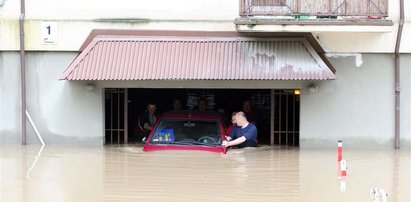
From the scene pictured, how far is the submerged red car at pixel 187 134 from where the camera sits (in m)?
11.9

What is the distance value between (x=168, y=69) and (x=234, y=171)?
316cm

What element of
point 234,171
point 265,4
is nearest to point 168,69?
point 265,4

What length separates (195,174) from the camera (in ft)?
34.4

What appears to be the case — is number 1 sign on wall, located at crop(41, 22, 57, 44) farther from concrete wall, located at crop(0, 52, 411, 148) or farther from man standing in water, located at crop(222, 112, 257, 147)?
man standing in water, located at crop(222, 112, 257, 147)

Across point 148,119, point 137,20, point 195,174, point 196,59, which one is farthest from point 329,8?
point 148,119

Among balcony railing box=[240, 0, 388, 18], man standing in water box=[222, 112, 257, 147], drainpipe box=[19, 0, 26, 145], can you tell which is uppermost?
balcony railing box=[240, 0, 388, 18]

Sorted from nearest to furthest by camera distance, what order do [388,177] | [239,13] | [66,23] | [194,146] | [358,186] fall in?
1. [358,186]
2. [388,177]
3. [194,146]
4. [239,13]
5. [66,23]

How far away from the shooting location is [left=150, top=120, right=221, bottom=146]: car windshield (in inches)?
475

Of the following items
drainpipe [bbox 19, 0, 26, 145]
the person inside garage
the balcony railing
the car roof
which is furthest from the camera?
the person inside garage

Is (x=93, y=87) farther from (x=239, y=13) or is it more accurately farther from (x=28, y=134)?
(x=239, y=13)

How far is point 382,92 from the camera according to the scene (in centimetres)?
1380

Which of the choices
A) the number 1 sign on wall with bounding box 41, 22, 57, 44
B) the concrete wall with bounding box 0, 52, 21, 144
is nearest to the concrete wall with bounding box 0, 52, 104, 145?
the concrete wall with bounding box 0, 52, 21, 144

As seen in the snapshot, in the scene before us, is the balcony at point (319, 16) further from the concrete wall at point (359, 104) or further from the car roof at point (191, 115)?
the car roof at point (191, 115)

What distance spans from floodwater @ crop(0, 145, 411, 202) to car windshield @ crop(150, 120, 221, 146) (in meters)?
0.28
